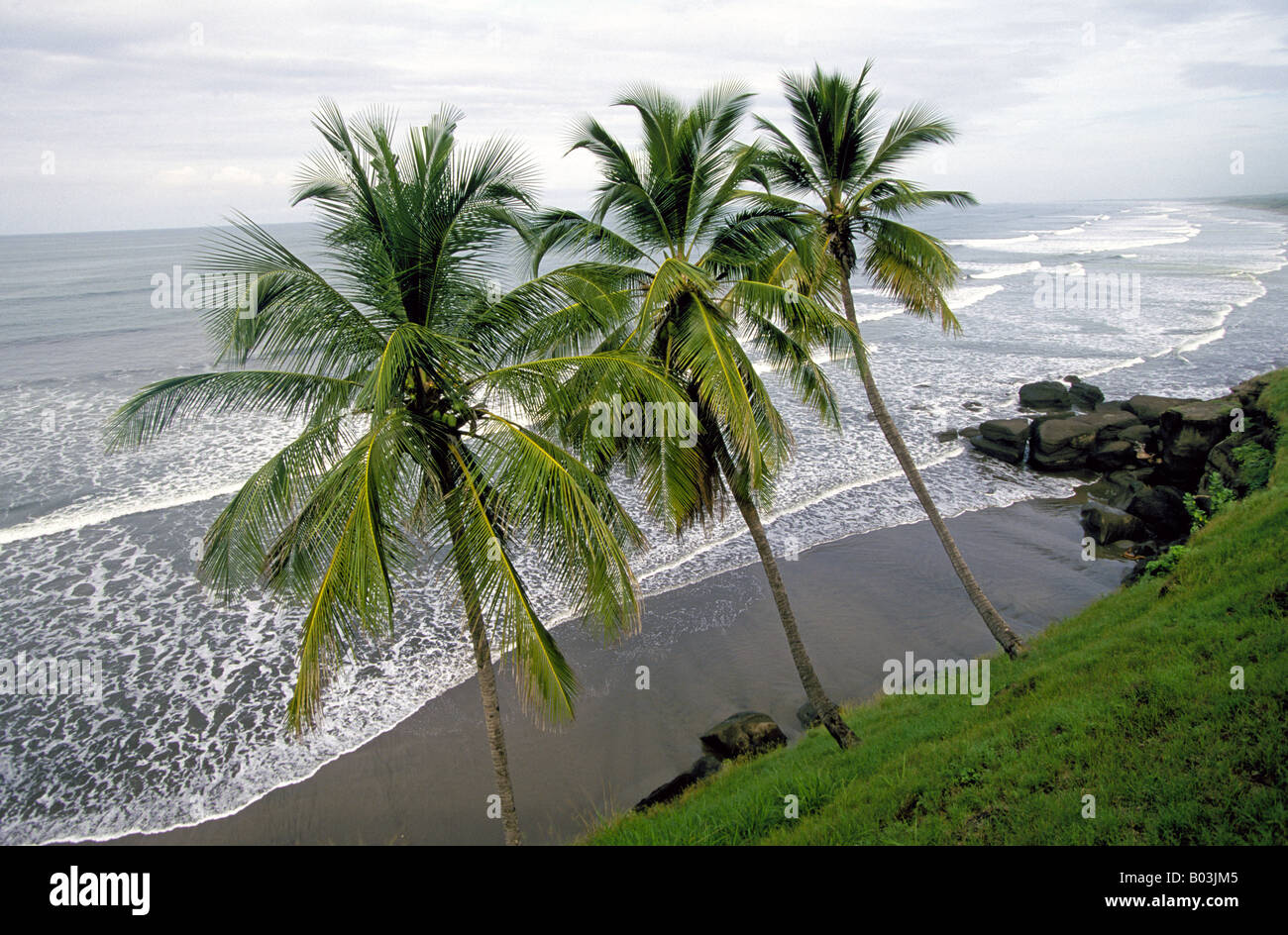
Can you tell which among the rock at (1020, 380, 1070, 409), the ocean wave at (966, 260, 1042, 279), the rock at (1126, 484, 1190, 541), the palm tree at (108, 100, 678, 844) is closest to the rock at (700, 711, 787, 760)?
the palm tree at (108, 100, 678, 844)

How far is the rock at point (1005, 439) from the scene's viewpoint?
2581cm

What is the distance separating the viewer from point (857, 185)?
38.7 ft

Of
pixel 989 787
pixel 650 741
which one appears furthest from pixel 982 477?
pixel 989 787

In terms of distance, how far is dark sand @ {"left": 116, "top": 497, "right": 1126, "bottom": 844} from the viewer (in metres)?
11.5

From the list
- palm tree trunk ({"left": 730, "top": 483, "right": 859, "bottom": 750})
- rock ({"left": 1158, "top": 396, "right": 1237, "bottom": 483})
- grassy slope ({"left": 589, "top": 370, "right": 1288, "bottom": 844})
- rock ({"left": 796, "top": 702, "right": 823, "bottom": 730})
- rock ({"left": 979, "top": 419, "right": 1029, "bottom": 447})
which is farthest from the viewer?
rock ({"left": 979, "top": 419, "right": 1029, "bottom": 447})

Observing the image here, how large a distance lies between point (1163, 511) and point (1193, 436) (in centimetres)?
369

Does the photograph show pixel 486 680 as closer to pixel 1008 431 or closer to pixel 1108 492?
pixel 1108 492

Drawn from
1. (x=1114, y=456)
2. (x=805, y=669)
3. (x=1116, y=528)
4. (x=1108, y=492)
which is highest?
(x=1114, y=456)

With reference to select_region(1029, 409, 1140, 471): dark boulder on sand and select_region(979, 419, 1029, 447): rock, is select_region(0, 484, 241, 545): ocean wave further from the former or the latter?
select_region(1029, 409, 1140, 471): dark boulder on sand

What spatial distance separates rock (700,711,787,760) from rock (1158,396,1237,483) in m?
16.5

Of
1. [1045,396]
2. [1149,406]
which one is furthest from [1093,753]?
[1045,396]

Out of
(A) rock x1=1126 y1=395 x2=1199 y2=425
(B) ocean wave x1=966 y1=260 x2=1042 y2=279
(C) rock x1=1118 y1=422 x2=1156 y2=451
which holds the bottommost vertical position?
(C) rock x1=1118 y1=422 x2=1156 y2=451
